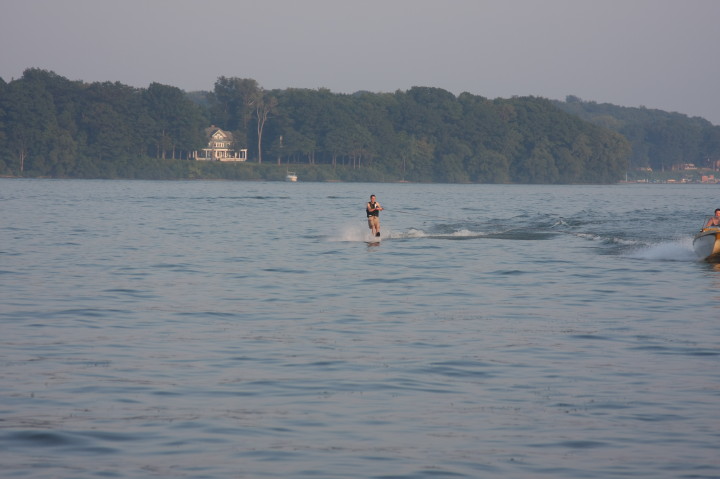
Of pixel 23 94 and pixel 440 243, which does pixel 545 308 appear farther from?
pixel 23 94

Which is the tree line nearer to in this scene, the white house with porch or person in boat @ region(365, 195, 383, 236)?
the white house with porch

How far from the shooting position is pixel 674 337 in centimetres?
1653

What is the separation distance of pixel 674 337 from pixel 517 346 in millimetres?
3091

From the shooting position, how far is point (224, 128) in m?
195

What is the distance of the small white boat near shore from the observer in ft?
96.8

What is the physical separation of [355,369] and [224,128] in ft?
607

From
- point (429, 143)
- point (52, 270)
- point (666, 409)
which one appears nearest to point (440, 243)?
point (52, 270)

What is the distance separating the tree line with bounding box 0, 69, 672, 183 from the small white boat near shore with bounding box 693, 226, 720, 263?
14097 centimetres

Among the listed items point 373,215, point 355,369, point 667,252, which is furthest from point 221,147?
point 355,369

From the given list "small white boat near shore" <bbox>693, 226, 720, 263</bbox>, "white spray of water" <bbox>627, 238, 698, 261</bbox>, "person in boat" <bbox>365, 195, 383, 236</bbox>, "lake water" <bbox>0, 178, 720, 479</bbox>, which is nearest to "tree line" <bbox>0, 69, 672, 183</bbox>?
"person in boat" <bbox>365, 195, 383, 236</bbox>

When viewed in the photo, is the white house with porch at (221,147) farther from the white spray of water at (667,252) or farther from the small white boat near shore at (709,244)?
the small white boat near shore at (709,244)

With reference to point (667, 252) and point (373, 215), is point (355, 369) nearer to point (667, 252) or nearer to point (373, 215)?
point (667, 252)

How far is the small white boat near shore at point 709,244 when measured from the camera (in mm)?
29516

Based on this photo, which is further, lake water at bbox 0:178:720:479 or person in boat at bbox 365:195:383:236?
person in boat at bbox 365:195:383:236
